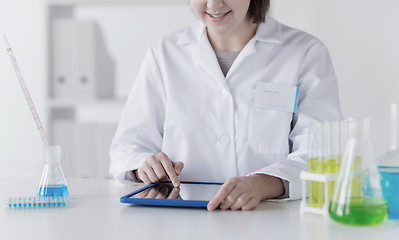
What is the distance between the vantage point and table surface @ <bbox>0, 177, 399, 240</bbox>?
104cm

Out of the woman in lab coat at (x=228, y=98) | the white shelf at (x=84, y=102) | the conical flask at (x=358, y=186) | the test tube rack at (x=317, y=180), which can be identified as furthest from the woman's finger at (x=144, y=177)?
the white shelf at (x=84, y=102)

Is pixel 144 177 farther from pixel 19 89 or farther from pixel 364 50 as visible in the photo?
pixel 19 89

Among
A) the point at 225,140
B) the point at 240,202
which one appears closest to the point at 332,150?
the point at 240,202

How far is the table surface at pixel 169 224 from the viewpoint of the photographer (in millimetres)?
1035

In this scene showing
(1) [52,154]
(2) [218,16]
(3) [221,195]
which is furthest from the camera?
(2) [218,16]

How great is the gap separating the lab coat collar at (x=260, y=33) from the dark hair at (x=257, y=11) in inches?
1.1

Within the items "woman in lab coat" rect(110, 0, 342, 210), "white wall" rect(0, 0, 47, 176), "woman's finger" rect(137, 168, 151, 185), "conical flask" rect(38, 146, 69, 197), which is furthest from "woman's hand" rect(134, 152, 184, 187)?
"white wall" rect(0, 0, 47, 176)

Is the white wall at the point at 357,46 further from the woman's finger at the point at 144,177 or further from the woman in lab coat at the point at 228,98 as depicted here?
the woman's finger at the point at 144,177

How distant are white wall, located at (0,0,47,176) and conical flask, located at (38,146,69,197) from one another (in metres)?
1.78

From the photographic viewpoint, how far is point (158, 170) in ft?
4.77

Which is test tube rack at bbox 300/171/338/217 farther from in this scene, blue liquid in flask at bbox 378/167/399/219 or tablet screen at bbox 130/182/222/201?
tablet screen at bbox 130/182/222/201

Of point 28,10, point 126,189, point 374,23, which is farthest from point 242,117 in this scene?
point 28,10

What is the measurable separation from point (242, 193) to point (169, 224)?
0.23 meters

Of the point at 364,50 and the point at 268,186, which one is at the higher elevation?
the point at 364,50
